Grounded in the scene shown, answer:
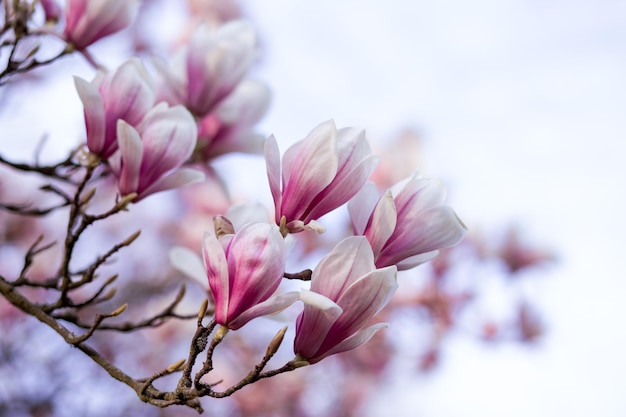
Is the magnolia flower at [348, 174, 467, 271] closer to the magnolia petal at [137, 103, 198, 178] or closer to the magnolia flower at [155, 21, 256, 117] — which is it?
the magnolia petal at [137, 103, 198, 178]

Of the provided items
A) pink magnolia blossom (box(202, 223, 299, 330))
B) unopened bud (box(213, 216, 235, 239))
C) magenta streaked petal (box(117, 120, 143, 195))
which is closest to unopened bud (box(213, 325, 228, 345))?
pink magnolia blossom (box(202, 223, 299, 330))

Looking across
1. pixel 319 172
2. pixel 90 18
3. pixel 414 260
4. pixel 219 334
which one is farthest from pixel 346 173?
pixel 90 18

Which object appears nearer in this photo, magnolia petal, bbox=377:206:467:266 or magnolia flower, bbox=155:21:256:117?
magnolia petal, bbox=377:206:467:266

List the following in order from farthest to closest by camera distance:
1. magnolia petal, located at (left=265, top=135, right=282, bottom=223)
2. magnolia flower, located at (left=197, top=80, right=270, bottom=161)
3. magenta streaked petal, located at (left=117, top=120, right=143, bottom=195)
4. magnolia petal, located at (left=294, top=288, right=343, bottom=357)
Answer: magnolia flower, located at (left=197, top=80, right=270, bottom=161) < magenta streaked petal, located at (left=117, top=120, right=143, bottom=195) < magnolia petal, located at (left=265, top=135, right=282, bottom=223) < magnolia petal, located at (left=294, top=288, right=343, bottom=357)

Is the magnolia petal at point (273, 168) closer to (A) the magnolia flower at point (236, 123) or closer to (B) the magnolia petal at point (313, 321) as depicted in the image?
(B) the magnolia petal at point (313, 321)

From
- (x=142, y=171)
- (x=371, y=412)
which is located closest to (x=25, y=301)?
Result: (x=142, y=171)

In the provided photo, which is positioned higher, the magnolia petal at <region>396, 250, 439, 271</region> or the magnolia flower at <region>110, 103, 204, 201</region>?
the magnolia flower at <region>110, 103, 204, 201</region>

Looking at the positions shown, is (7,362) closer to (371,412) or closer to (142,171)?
(142,171)

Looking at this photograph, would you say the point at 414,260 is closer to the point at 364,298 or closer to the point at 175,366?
the point at 364,298
